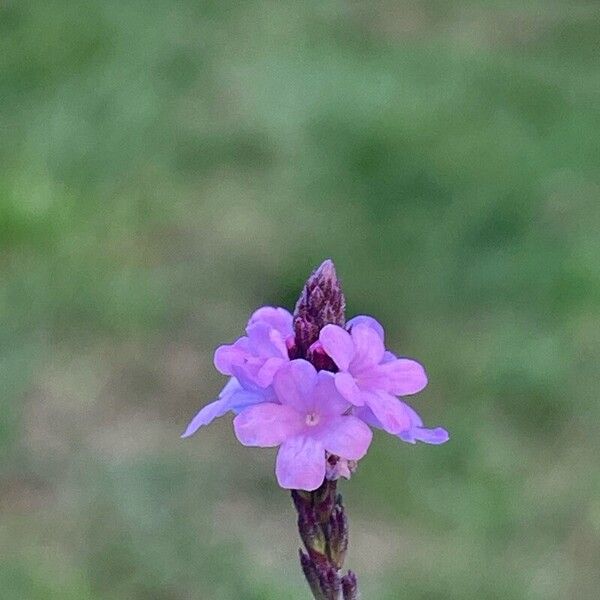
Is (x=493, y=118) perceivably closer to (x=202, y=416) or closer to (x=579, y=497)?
(x=579, y=497)

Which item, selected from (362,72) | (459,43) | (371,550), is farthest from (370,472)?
(459,43)

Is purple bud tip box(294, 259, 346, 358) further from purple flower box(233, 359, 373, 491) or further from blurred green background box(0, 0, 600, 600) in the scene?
blurred green background box(0, 0, 600, 600)

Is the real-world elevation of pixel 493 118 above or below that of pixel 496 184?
above

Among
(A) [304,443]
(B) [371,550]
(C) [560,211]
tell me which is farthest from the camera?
(C) [560,211]

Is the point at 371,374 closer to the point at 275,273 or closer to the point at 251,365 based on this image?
the point at 251,365

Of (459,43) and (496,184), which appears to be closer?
(496,184)

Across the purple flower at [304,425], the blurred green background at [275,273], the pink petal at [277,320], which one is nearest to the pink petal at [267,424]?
the purple flower at [304,425]

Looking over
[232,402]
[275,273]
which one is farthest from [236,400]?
[275,273]

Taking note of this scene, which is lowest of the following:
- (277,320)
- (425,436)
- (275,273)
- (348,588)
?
(348,588)
